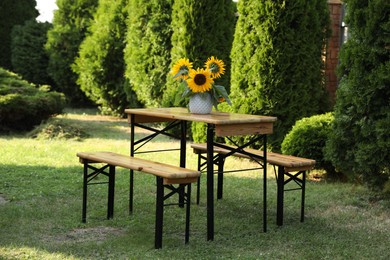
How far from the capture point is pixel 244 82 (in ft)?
32.7

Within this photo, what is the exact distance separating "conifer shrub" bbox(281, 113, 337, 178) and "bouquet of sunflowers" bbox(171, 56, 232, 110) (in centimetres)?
239

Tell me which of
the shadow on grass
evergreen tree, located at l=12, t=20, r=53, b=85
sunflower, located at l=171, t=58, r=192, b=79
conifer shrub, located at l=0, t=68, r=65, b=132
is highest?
evergreen tree, located at l=12, t=20, r=53, b=85

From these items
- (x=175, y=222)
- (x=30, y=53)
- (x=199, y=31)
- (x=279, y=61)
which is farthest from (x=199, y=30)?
(x=30, y=53)

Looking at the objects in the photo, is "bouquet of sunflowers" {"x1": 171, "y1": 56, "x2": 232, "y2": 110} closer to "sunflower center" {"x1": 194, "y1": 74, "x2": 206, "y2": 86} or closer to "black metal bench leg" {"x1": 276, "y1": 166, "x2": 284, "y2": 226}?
"sunflower center" {"x1": 194, "y1": 74, "x2": 206, "y2": 86}

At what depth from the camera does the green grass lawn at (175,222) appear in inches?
216

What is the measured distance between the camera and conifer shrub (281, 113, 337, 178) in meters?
8.67

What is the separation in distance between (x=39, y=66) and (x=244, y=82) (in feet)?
31.5

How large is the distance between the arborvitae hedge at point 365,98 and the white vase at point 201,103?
171 centimetres

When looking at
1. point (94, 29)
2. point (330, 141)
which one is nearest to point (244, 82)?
point (330, 141)

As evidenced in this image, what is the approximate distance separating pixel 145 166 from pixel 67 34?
475 inches

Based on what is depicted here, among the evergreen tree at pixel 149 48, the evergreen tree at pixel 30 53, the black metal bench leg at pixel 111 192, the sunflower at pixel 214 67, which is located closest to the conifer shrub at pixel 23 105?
the evergreen tree at pixel 149 48

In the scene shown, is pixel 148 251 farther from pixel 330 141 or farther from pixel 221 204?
pixel 330 141

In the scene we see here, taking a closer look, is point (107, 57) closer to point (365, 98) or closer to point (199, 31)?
point (199, 31)

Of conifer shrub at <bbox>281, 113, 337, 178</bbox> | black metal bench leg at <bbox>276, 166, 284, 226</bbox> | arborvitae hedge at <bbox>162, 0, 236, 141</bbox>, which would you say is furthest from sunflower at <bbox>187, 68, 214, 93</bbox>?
arborvitae hedge at <bbox>162, 0, 236, 141</bbox>
